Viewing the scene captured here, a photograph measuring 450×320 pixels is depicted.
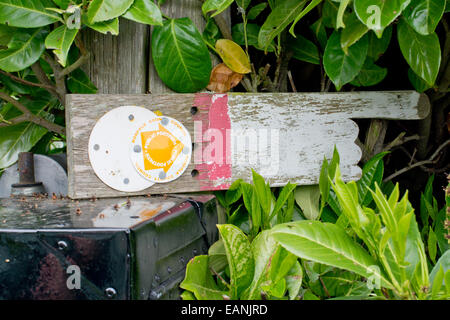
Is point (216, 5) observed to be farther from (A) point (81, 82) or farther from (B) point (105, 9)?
(A) point (81, 82)

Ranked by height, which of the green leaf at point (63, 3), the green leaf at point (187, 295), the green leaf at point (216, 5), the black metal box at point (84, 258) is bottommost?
the green leaf at point (187, 295)

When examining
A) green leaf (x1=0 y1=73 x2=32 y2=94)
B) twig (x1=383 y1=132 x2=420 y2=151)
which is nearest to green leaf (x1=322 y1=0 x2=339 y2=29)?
twig (x1=383 y1=132 x2=420 y2=151)

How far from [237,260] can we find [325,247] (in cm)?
16

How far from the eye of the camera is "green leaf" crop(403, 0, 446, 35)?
2.32ft

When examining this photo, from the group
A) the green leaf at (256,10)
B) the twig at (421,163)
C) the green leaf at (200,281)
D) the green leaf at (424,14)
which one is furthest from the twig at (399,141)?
the green leaf at (200,281)

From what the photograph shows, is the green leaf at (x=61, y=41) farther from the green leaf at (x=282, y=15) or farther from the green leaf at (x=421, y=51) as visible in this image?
the green leaf at (x=421, y=51)

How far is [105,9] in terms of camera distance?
2.39 ft

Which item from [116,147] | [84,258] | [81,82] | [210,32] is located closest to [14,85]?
[81,82]

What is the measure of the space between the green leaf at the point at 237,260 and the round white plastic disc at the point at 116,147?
28cm

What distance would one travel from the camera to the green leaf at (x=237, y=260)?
64 cm

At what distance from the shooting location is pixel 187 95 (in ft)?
2.84

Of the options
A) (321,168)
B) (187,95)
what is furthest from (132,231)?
Answer: (321,168)

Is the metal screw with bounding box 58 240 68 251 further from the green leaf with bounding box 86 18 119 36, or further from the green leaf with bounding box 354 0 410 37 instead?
the green leaf with bounding box 354 0 410 37
